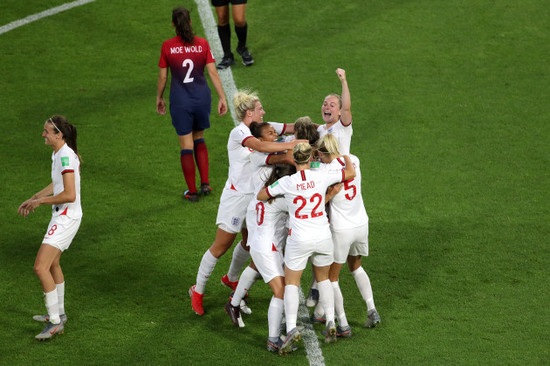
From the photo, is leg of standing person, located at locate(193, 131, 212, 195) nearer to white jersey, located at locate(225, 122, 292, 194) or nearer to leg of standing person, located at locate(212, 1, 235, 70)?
white jersey, located at locate(225, 122, 292, 194)

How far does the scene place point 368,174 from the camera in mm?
10383

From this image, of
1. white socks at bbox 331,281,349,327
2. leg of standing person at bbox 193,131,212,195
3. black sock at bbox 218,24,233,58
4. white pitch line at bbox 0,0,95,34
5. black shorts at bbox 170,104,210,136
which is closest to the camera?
white socks at bbox 331,281,349,327

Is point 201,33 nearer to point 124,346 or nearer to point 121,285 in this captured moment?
point 121,285

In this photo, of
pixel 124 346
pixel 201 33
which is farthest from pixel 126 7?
pixel 124 346

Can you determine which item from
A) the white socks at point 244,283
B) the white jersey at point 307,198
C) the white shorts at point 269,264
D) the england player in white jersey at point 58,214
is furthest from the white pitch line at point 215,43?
the white jersey at point 307,198

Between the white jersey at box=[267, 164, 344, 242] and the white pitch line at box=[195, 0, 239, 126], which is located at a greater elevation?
the white jersey at box=[267, 164, 344, 242]

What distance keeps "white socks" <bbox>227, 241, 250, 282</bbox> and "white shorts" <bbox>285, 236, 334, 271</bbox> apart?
0.96m

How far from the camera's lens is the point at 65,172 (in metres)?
7.21

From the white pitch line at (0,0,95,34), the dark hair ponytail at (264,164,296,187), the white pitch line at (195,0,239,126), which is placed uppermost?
the dark hair ponytail at (264,164,296,187)

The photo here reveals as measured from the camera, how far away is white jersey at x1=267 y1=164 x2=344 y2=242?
6688mm

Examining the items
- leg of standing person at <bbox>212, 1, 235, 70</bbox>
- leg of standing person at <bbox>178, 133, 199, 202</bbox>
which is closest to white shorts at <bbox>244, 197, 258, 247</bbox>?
leg of standing person at <bbox>178, 133, 199, 202</bbox>

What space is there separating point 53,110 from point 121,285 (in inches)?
182

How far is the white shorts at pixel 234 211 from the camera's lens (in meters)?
7.57

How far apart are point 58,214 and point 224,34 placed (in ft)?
19.5
